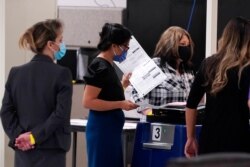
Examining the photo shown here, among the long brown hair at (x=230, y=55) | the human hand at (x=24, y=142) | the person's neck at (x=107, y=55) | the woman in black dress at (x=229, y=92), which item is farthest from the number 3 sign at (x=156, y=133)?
the human hand at (x=24, y=142)

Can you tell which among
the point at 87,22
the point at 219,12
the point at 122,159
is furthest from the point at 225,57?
the point at 87,22

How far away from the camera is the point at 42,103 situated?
3223 millimetres

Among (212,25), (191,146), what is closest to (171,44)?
(212,25)

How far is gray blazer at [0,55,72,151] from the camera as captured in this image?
3.20 meters

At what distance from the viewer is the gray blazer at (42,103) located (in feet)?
10.5

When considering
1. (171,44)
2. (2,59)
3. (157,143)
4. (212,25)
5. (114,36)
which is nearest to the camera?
(114,36)

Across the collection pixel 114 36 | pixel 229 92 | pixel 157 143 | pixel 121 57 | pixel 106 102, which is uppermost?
pixel 114 36

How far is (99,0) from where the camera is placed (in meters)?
6.17

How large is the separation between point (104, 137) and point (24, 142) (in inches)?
21.2

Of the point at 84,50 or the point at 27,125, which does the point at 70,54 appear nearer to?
the point at 84,50

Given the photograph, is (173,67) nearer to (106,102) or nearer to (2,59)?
(106,102)

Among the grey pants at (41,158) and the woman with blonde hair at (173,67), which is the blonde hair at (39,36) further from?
the woman with blonde hair at (173,67)

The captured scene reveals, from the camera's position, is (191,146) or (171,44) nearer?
(191,146)

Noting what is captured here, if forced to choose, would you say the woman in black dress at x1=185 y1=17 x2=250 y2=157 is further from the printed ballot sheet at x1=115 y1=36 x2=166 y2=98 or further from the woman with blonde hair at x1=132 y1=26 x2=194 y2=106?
the woman with blonde hair at x1=132 y1=26 x2=194 y2=106
